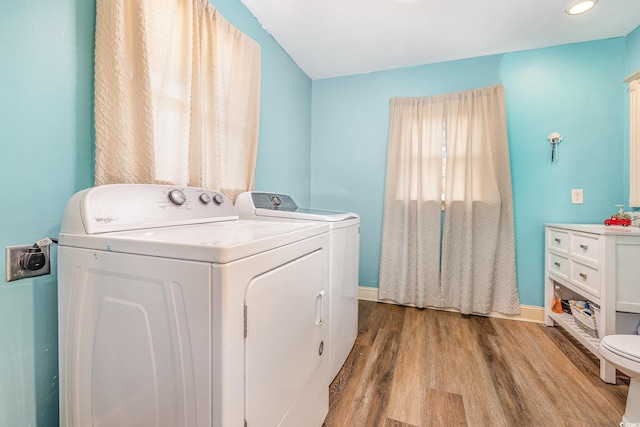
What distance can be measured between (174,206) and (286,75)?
2.00 metres

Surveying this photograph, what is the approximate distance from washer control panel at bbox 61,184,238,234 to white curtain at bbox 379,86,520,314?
6.55 feet

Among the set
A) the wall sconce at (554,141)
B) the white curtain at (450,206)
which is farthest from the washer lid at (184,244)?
the wall sconce at (554,141)

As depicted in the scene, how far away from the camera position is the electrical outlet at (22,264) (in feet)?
2.79

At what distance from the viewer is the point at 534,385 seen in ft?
5.12

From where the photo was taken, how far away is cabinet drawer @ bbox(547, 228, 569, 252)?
2123 millimetres

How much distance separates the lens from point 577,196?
2.37 metres

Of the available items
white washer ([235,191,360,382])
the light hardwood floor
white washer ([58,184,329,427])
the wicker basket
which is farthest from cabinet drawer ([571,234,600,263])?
white washer ([58,184,329,427])

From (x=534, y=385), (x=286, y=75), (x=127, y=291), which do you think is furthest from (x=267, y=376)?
(x=286, y=75)

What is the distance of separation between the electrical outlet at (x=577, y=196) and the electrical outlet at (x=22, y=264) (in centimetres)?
347

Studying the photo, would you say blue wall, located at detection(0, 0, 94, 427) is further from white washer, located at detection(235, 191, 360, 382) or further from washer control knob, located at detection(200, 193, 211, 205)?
white washer, located at detection(235, 191, 360, 382)

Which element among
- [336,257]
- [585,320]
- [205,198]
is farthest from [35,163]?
[585,320]

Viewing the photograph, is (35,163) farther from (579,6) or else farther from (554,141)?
(554,141)

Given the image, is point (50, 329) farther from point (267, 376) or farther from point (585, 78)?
point (585, 78)

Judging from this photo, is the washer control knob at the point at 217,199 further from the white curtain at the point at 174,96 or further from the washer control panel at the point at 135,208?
the white curtain at the point at 174,96
